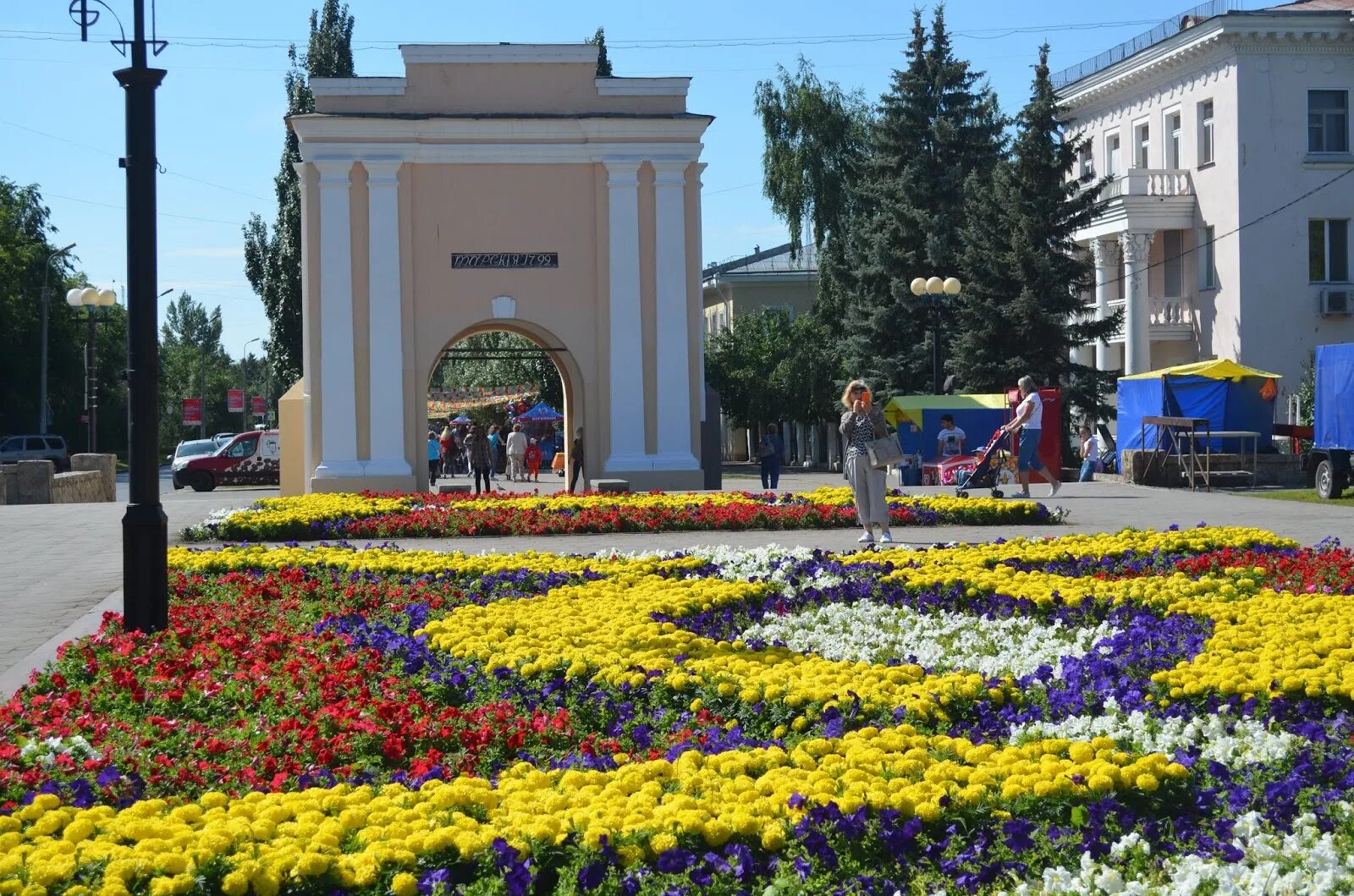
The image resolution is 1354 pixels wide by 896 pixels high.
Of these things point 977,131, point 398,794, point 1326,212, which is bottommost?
point 398,794

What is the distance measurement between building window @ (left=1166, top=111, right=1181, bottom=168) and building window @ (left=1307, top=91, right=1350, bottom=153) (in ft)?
12.7

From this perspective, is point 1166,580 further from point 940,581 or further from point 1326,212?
point 1326,212

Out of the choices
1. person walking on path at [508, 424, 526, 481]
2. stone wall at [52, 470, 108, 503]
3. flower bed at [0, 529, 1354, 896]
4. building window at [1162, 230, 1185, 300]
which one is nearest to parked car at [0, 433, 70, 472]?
person walking on path at [508, 424, 526, 481]

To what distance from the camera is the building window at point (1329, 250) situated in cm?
4153

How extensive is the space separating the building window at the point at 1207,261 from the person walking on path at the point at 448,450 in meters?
20.5

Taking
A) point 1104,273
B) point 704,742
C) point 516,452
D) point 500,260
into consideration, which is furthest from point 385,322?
point 1104,273

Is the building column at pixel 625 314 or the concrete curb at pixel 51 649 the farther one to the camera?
the building column at pixel 625 314

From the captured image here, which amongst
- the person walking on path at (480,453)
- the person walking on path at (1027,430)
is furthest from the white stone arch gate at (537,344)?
the person walking on path at (1027,430)

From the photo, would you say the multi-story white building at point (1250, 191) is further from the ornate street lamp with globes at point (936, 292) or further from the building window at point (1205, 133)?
the ornate street lamp with globes at point (936, 292)

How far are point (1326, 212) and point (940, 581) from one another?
112 ft

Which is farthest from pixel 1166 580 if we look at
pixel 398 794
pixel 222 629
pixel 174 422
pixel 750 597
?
pixel 174 422

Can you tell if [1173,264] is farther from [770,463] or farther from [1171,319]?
[770,463]

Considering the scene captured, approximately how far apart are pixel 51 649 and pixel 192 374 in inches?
4341

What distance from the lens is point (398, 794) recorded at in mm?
5184
